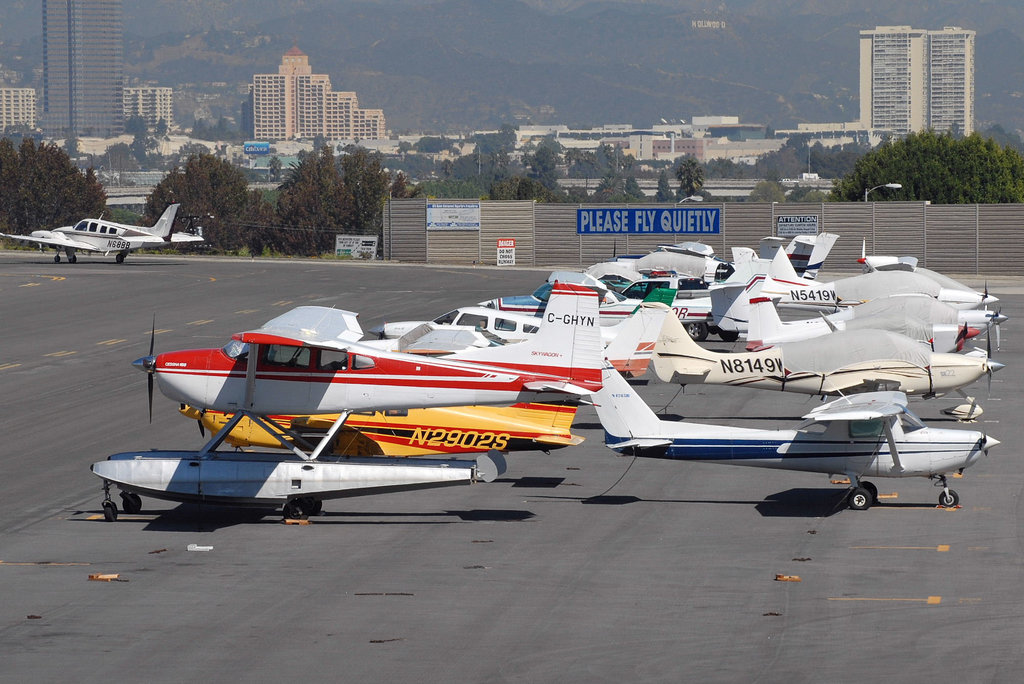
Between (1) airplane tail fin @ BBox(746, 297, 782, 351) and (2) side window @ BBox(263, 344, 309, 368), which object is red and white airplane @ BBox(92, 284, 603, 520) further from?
(1) airplane tail fin @ BBox(746, 297, 782, 351)

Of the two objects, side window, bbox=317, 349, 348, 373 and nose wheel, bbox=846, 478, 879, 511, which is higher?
side window, bbox=317, 349, 348, 373

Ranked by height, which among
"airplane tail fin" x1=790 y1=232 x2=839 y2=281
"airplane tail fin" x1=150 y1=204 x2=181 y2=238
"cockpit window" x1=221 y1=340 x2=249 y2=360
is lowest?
"cockpit window" x1=221 y1=340 x2=249 y2=360

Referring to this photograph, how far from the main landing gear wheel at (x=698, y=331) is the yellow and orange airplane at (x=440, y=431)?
782 inches

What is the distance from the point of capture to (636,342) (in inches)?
1059

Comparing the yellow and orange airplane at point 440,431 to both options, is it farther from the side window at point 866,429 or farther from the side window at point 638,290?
the side window at point 638,290

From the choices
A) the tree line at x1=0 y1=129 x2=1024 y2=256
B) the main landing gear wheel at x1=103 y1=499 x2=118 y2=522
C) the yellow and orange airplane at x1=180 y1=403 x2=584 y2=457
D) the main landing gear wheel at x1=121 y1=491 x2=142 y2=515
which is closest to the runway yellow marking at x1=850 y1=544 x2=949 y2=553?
the yellow and orange airplane at x1=180 y1=403 x2=584 y2=457

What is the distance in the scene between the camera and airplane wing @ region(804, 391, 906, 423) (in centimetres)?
1841

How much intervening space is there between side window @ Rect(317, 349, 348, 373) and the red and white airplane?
0.01 m

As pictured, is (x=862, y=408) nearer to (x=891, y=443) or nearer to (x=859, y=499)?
(x=891, y=443)

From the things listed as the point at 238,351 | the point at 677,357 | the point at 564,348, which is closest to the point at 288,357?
the point at 238,351

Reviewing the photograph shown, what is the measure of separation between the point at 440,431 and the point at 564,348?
250 centimetres

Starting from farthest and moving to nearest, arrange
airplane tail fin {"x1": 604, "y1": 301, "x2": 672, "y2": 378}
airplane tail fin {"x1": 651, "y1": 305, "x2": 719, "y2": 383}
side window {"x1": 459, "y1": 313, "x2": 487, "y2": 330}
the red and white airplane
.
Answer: side window {"x1": 459, "y1": 313, "x2": 487, "y2": 330}
airplane tail fin {"x1": 604, "y1": 301, "x2": 672, "y2": 378}
airplane tail fin {"x1": 651, "y1": 305, "x2": 719, "y2": 383}
the red and white airplane

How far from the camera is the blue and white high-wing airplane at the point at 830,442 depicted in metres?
18.8

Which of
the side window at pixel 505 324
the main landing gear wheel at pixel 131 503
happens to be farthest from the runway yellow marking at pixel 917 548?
the side window at pixel 505 324
